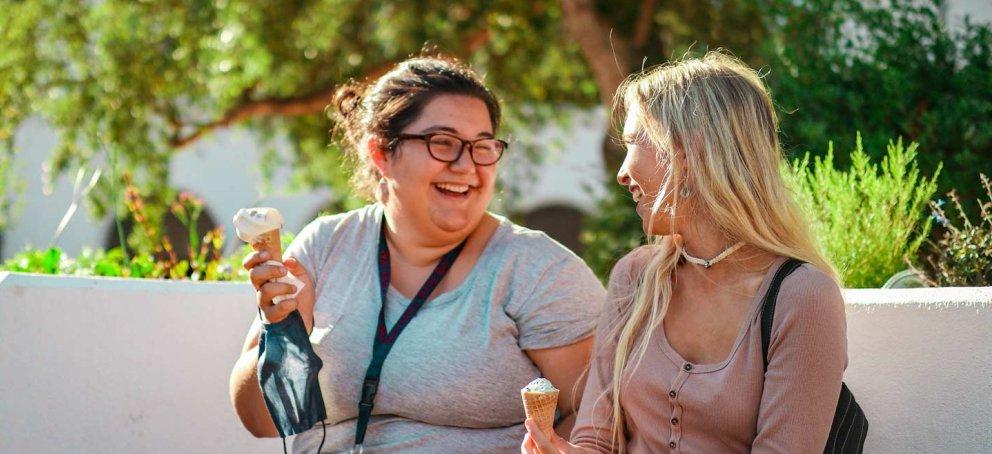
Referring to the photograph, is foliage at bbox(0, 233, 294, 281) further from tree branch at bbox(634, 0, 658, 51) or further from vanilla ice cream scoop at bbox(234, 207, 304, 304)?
tree branch at bbox(634, 0, 658, 51)

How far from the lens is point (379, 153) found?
3.49 meters

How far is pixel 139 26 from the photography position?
9367mm

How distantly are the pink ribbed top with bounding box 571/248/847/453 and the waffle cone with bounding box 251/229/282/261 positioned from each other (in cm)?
87

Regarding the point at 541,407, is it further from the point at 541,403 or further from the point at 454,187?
the point at 454,187

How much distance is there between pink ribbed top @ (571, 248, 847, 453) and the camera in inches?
93.5

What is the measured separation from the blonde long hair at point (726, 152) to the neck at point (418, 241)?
2.93 feet

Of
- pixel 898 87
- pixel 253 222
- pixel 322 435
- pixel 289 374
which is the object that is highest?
pixel 898 87

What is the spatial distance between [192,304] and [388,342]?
1.27 m

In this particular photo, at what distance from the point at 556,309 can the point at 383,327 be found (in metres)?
0.49

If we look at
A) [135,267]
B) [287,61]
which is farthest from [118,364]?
[287,61]

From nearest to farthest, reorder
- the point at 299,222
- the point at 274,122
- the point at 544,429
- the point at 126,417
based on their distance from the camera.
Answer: the point at 544,429 → the point at 126,417 → the point at 274,122 → the point at 299,222

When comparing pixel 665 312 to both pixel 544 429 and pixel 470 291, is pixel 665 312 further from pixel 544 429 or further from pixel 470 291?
pixel 470 291

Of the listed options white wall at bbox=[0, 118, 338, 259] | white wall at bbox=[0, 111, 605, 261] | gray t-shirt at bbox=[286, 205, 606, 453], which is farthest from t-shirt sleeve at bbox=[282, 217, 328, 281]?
white wall at bbox=[0, 118, 338, 259]

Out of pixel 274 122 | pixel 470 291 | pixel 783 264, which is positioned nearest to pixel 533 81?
pixel 274 122
